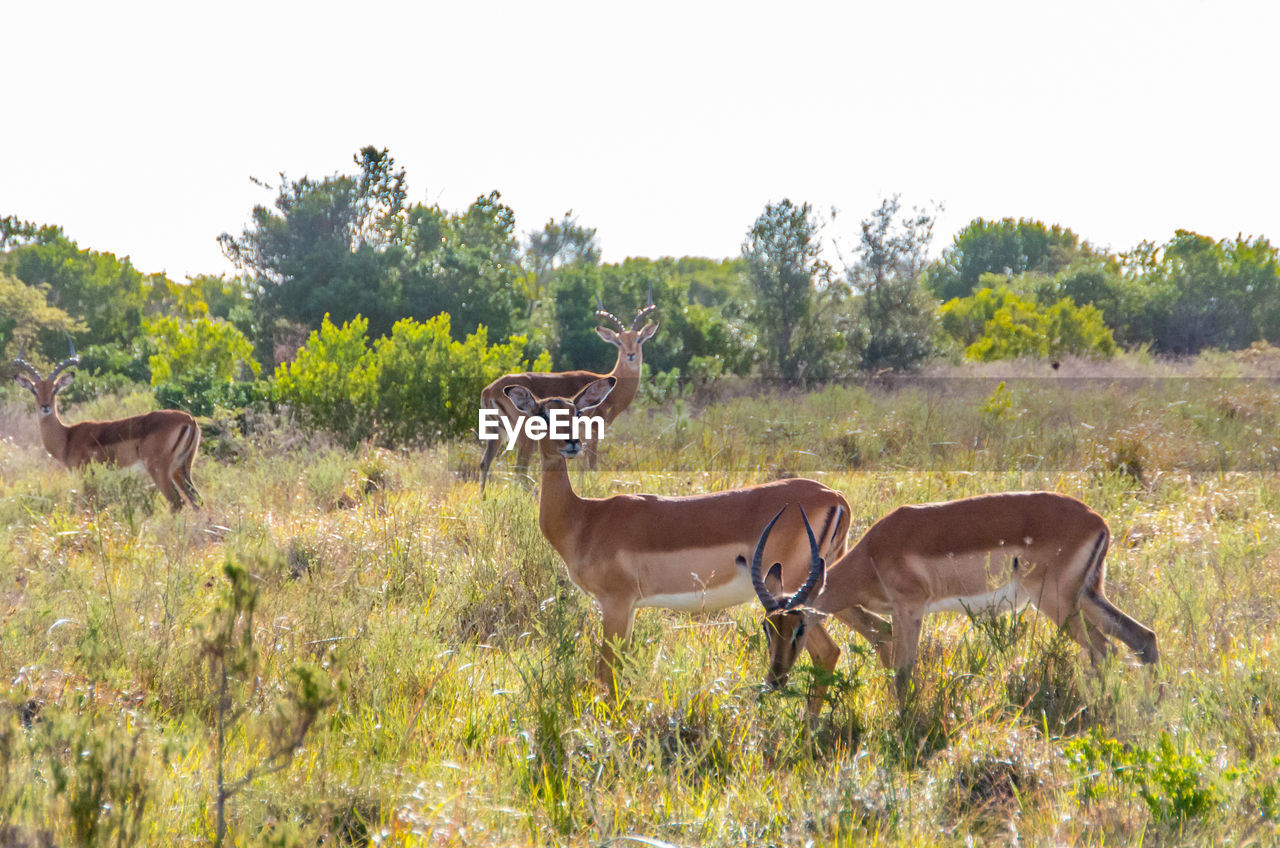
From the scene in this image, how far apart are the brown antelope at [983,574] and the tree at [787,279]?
17.3 metres

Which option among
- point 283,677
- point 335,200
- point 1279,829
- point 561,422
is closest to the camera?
point 1279,829

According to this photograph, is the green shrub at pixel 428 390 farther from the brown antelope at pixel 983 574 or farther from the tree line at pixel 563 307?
the brown antelope at pixel 983 574

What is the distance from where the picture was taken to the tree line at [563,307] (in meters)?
21.3

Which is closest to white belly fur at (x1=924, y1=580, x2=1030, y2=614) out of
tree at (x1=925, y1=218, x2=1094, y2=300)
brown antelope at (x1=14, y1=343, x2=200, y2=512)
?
brown antelope at (x1=14, y1=343, x2=200, y2=512)

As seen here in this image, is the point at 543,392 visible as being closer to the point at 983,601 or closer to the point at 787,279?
the point at 983,601

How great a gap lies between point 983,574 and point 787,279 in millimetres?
18012

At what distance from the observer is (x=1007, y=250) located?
2037 inches

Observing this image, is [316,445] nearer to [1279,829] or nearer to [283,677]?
[283,677]

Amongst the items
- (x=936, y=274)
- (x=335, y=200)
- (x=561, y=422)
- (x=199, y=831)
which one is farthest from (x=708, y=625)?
(x=936, y=274)

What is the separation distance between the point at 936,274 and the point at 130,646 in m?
46.1

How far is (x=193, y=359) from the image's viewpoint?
66.8 ft

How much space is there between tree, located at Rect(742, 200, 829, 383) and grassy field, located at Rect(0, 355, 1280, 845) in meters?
13.6

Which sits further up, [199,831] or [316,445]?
[316,445]

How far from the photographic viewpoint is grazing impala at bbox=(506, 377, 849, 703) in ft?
15.4
